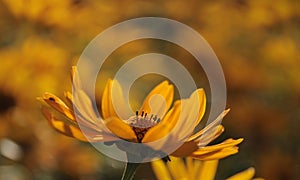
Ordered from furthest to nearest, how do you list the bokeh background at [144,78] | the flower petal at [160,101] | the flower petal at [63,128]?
1. the bokeh background at [144,78]
2. the flower petal at [160,101]
3. the flower petal at [63,128]

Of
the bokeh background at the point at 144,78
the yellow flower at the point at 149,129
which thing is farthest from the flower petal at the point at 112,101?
the bokeh background at the point at 144,78

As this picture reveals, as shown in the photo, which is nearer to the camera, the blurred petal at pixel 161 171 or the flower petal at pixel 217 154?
the flower petal at pixel 217 154

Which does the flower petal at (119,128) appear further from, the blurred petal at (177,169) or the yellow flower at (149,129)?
the blurred petal at (177,169)

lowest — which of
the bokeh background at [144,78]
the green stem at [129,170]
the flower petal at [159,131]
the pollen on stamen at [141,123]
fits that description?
the green stem at [129,170]

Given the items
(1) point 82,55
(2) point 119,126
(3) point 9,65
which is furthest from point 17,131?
(2) point 119,126

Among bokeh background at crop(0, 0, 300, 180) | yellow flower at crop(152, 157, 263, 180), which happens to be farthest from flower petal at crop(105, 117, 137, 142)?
bokeh background at crop(0, 0, 300, 180)

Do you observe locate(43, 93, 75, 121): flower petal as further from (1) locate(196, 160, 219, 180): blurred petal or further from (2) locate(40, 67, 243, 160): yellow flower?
(1) locate(196, 160, 219, 180): blurred petal

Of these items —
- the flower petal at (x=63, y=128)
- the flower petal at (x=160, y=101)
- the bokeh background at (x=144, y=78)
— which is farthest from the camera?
the bokeh background at (x=144, y=78)

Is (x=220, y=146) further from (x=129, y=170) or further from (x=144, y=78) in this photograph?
(x=144, y=78)

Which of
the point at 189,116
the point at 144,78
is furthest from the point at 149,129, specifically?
the point at 144,78
